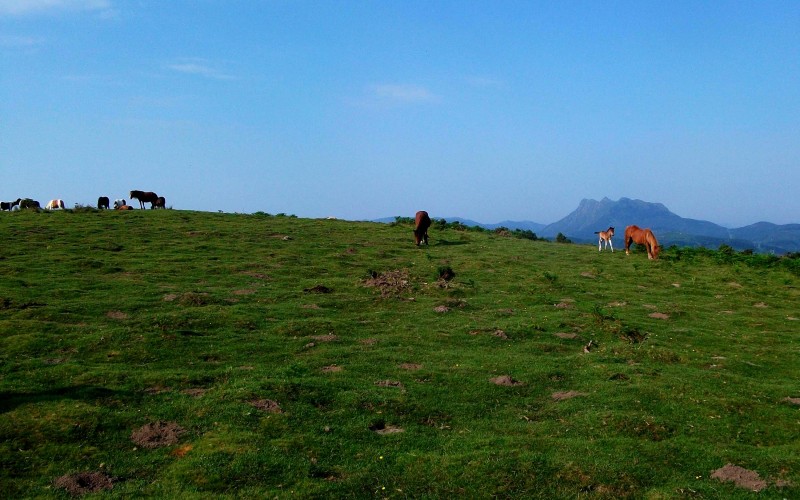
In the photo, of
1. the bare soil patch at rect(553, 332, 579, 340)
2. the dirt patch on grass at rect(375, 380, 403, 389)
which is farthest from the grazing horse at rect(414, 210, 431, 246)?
the dirt patch on grass at rect(375, 380, 403, 389)

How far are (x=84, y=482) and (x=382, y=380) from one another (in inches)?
263

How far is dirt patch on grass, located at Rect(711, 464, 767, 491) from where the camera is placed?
30.1ft

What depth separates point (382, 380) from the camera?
14.0 metres

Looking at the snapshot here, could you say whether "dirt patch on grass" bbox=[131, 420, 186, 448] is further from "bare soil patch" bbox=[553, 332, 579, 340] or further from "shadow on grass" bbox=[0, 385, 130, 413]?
"bare soil patch" bbox=[553, 332, 579, 340]

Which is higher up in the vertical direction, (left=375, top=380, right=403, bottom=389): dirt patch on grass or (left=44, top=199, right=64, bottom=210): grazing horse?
(left=44, top=199, right=64, bottom=210): grazing horse

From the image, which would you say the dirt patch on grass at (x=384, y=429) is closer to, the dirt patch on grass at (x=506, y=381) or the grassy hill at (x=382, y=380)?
the grassy hill at (x=382, y=380)

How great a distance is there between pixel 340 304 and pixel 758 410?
13.7m

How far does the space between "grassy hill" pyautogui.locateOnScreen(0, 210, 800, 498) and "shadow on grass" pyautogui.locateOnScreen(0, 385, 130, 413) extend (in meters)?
0.08

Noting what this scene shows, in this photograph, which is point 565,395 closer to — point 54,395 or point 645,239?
point 54,395

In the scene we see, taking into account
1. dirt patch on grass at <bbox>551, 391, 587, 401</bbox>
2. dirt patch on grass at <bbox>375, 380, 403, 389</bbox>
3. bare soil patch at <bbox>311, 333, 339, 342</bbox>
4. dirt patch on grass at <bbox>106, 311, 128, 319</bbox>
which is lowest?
dirt patch on grass at <bbox>551, 391, 587, 401</bbox>

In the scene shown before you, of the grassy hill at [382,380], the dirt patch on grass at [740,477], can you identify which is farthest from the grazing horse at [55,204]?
the dirt patch on grass at [740,477]

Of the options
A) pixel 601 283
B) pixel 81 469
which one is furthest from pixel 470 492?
pixel 601 283

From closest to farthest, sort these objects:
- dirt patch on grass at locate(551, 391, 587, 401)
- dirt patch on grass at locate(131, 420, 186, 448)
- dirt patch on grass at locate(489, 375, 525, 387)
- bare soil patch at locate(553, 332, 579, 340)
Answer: dirt patch on grass at locate(131, 420, 186, 448)
dirt patch on grass at locate(551, 391, 587, 401)
dirt patch on grass at locate(489, 375, 525, 387)
bare soil patch at locate(553, 332, 579, 340)

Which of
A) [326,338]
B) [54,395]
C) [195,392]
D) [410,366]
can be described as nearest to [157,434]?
[195,392]
